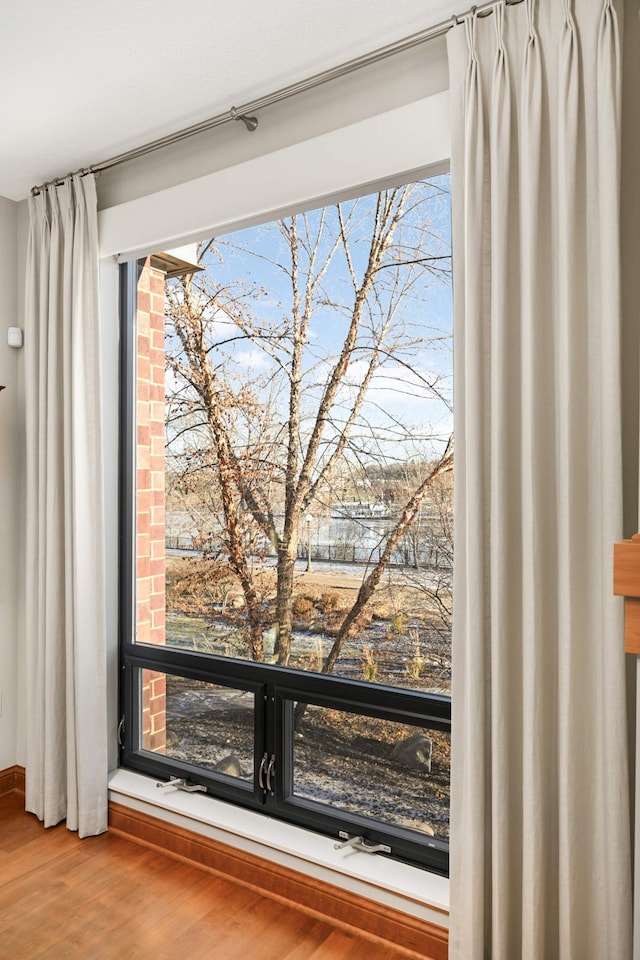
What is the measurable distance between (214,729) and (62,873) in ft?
2.24

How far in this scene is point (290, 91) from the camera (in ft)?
6.76

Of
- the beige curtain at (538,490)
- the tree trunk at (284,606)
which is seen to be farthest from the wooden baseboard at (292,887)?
the tree trunk at (284,606)

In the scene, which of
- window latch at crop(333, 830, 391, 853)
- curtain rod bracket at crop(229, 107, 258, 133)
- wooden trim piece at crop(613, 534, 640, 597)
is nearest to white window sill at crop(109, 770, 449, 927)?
window latch at crop(333, 830, 391, 853)

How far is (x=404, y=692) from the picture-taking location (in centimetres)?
207

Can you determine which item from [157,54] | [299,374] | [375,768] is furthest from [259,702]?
[157,54]

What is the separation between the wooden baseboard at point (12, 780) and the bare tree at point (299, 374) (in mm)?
1382

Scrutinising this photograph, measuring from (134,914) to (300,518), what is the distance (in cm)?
136

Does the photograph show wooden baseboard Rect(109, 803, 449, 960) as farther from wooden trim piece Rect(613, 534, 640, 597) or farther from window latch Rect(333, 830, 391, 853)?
wooden trim piece Rect(613, 534, 640, 597)

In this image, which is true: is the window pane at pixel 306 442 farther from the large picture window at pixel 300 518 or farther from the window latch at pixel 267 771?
the window latch at pixel 267 771

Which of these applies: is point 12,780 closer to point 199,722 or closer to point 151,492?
point 199,722

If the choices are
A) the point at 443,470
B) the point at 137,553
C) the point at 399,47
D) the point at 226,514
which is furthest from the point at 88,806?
the point at 399,47

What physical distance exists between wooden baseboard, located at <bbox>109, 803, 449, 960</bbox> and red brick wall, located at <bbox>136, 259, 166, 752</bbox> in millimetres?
306

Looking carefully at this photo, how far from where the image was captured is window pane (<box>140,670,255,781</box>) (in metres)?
2.47

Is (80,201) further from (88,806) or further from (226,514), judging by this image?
(88,806)
